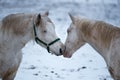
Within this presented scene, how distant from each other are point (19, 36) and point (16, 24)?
9.0 inches

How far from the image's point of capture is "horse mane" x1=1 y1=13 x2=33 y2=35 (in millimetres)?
5293

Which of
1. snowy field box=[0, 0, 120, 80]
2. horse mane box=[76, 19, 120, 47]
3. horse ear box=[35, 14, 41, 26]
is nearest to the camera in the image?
horse ear box=[35, 14, 41, 26]

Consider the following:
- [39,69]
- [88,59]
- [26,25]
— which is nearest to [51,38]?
[26,25]

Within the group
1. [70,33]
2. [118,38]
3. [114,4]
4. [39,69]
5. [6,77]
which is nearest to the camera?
[118,38]

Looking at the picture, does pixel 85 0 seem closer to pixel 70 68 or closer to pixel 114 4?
pixel 114 4

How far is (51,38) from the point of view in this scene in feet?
17.0

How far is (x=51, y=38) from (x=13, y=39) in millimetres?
763

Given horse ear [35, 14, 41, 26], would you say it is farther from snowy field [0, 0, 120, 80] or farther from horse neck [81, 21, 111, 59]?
horse neck [81, 21, 111, 59]

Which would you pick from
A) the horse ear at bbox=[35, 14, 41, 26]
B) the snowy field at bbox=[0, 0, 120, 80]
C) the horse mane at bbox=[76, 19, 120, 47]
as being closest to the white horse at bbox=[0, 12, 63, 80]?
the horse ear at bbox=[35, 14, 41, 26]

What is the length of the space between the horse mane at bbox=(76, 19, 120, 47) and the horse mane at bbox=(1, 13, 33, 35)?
3.60 ft

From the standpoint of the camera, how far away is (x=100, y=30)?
5391 mm

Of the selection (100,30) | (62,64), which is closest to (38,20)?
(100,30)

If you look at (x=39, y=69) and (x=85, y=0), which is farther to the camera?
(x=85, y=0)

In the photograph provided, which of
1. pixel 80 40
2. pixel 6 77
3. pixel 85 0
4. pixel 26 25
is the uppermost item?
pixel 26 25
